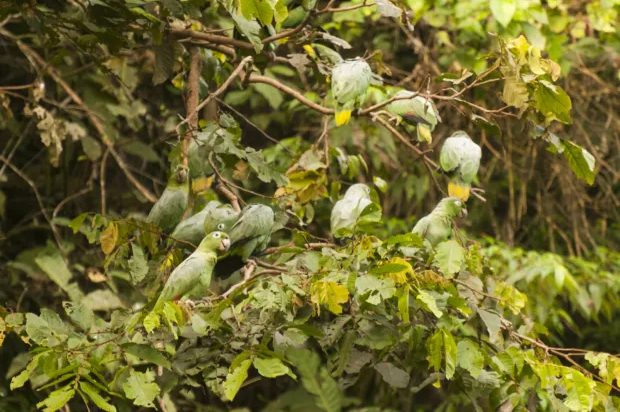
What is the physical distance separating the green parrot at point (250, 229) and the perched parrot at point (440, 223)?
0.77ft

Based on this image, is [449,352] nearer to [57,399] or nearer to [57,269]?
[57,399]

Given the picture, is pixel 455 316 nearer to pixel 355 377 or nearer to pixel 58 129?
pixel 355 377

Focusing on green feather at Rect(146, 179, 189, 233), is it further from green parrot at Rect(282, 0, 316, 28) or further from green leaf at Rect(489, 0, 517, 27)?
green leaf at Rect(489, 0, 517, 27)

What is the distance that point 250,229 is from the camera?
4.23 feet

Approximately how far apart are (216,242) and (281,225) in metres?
0.22

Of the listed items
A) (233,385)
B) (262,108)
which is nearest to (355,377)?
(233,385)

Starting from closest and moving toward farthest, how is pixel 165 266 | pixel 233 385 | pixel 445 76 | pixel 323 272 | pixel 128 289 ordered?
1. pixel 233 385
2. pixel 323 272
3. pixel 165 266
4. pixel 445 76
5. pixel 128 289

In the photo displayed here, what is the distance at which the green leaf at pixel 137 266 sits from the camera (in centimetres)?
133

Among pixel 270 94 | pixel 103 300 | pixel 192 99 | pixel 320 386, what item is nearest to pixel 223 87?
pixel 192 99

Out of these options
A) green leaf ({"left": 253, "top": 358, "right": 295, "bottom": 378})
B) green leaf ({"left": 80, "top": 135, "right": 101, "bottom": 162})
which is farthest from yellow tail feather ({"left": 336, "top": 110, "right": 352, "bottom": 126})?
green leaf ({"left": 80, "top": 135, "right": 101, "bottom": 162})

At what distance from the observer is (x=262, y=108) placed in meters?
3.09

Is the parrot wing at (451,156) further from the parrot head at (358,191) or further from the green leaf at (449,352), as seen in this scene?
the green leaf at (449,352)

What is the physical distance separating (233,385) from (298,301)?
197mm

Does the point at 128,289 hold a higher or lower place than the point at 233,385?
lower
